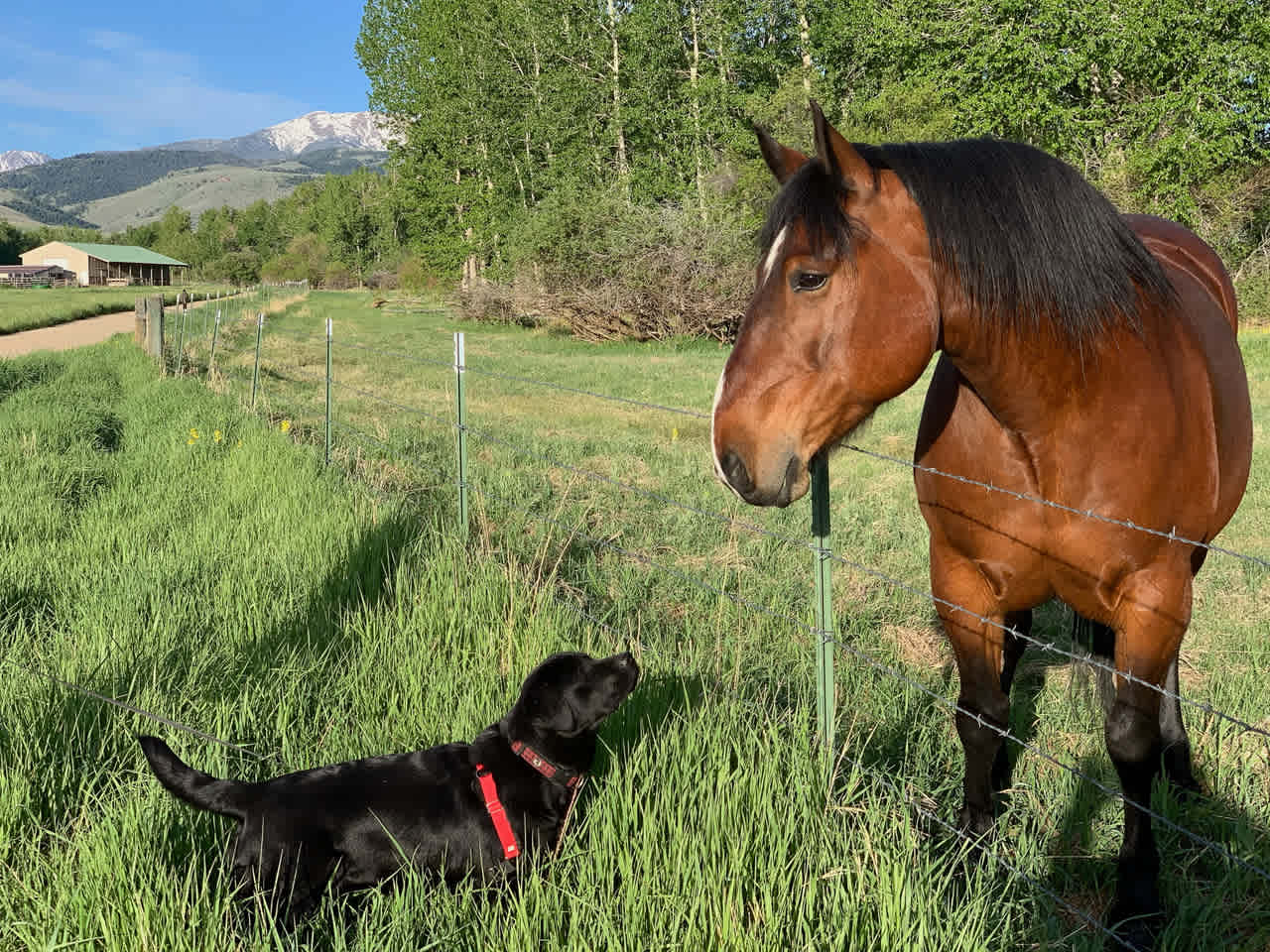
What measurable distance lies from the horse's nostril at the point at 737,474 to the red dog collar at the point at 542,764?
869 mm

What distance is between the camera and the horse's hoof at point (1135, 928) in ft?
7.34

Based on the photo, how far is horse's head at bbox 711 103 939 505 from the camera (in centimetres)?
205

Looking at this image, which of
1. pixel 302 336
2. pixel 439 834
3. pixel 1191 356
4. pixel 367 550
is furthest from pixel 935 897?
pixel 302 336

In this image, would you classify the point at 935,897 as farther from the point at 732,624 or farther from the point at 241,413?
the point at 241,413

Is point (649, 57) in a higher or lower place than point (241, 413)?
higher

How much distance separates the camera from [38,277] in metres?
84.3

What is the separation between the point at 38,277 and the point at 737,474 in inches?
4075

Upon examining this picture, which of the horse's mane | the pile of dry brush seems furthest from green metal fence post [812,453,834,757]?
the pile of dry brush

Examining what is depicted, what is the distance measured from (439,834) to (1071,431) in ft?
6.46

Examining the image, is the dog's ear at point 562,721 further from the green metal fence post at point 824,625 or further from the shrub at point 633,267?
the shrub at point 633,267

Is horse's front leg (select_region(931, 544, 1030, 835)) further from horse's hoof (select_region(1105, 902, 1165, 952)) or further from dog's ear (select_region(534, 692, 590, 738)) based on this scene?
dog's ear (select_region(534, 692, 590, 738))

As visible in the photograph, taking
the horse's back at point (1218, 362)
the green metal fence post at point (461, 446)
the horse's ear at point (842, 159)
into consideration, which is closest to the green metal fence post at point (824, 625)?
the horse's ear at point (842, 159)

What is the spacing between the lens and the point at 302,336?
23281 millimetres

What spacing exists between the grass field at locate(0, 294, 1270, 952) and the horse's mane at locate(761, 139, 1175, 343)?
1327mm
